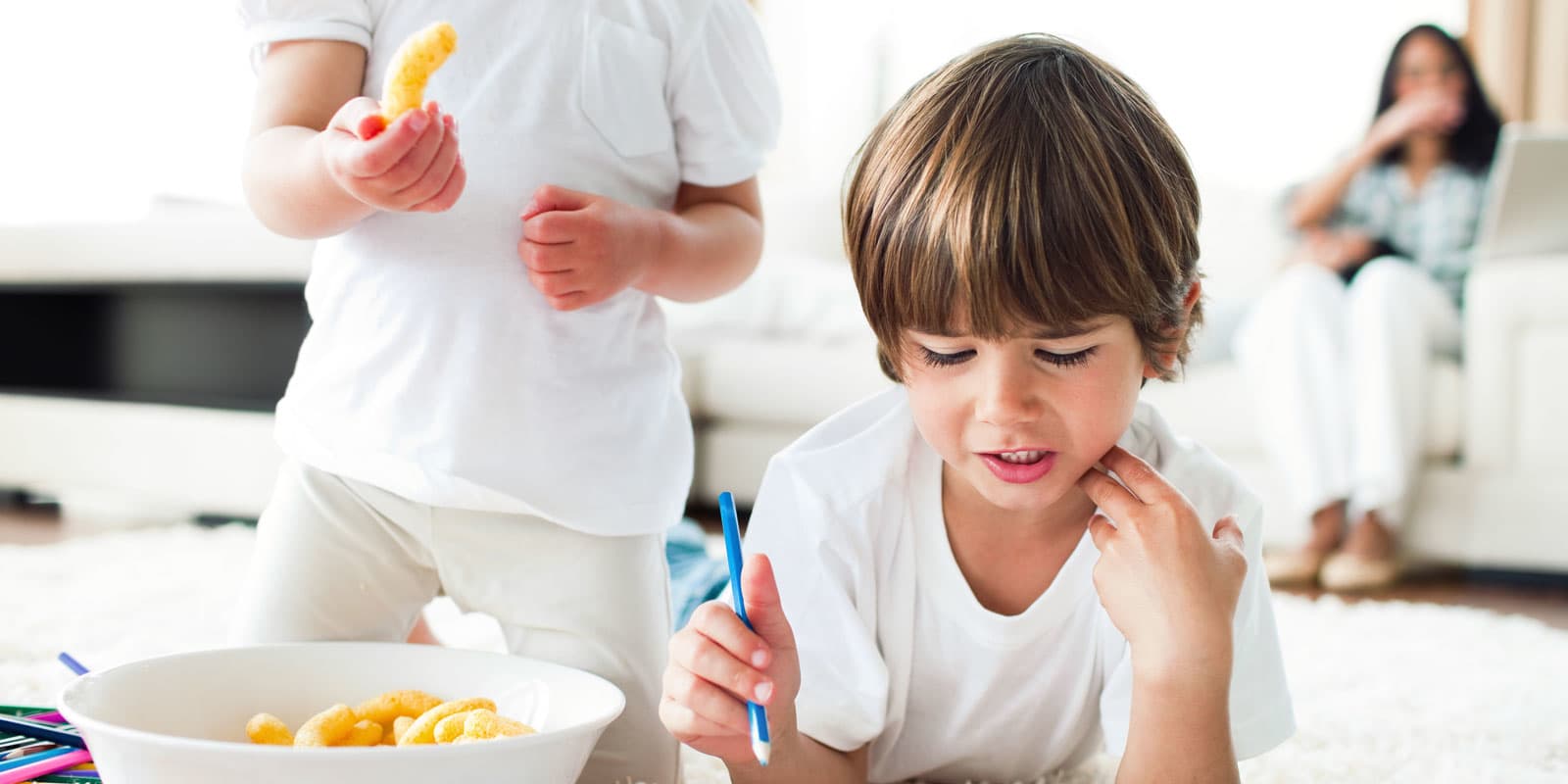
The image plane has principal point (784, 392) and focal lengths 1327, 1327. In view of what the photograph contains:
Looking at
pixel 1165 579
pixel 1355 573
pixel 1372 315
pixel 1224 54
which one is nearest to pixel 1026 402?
pixel 1165 579

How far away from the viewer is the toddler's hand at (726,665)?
0.69m

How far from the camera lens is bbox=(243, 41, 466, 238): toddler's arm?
735 mm

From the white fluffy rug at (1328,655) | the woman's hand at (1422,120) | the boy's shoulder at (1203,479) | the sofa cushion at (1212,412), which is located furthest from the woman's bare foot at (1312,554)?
the boy's shoulder at (1203,479)

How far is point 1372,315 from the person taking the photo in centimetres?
210

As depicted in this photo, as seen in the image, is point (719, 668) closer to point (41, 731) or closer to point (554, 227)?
point (554, 227)

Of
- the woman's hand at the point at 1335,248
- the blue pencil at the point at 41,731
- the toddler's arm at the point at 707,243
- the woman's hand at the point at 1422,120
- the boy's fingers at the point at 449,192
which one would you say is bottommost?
the woman's hand at the point at 1335,248

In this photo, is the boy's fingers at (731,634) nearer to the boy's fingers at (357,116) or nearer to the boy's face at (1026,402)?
the boy's face at (1026,402)

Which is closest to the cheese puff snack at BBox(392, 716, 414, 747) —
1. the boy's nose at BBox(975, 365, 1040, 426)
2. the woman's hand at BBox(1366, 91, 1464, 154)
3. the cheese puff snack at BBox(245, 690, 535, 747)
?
the cheese puff snack at BBox(245, 690, 535, 747)

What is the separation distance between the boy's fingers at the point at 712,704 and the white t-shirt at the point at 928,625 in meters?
0.16

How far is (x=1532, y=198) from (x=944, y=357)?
1712 millimetres

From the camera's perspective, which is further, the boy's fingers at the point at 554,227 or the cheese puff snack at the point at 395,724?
the boy's fingers at the point at 554,227

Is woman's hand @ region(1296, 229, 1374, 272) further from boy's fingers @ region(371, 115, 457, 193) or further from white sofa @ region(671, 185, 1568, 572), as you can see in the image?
boy's fingers @ region(371, 115, 457, 193)

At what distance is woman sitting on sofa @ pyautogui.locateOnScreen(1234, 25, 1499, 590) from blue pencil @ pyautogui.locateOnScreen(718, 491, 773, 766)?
1.56 m

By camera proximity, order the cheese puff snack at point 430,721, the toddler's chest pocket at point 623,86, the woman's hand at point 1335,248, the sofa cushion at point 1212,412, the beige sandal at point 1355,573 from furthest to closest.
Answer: the woman's hand at point 1335,248 < the sofa cushion at point 1212,412 < the beige sandal at point 1355,573 < the toddler's chest pocket at point 623,86 < the cheese puff snack at point 430,721
